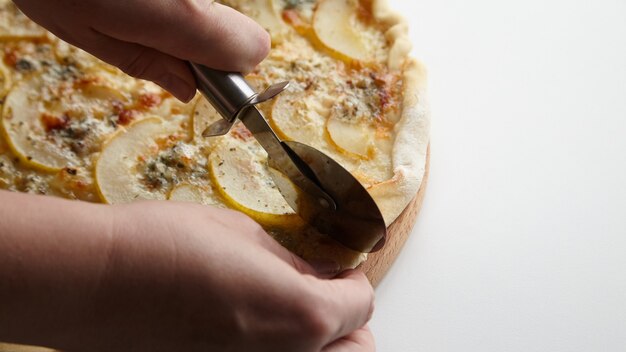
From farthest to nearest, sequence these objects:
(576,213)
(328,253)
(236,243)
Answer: (576,213) < (328,253) < (236,243)

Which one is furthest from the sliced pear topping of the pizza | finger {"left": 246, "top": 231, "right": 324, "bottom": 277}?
finger {"left": 246, "top": 231, "right": 324, "bottom": 277}

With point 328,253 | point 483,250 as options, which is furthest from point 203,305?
point 483,250

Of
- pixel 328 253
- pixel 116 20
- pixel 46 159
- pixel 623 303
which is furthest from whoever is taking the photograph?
pixel 623 303

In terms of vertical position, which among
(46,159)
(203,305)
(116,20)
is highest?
(116,20)

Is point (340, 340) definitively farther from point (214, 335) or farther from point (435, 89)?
point (435, 89)

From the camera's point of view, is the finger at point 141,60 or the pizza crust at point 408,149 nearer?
the finger at point 141,60

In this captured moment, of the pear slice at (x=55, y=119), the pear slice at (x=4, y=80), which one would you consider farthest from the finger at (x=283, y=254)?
the pear slice at (x=4, y=80)

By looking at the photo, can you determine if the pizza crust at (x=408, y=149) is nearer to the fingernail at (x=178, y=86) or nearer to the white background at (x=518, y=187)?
the white background at (x=518, y=187)
